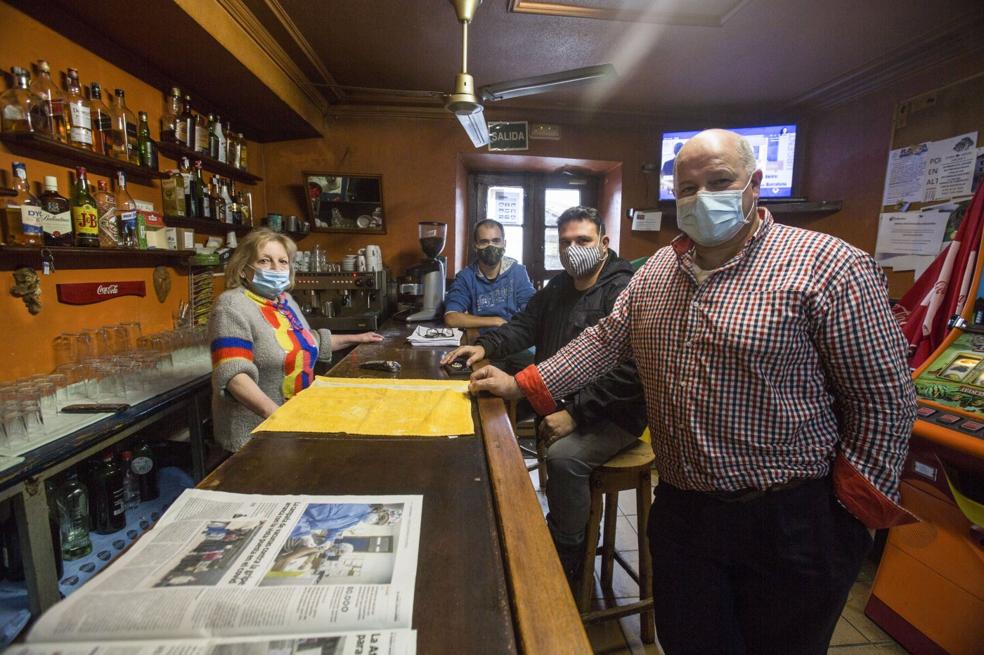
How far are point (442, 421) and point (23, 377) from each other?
199cm

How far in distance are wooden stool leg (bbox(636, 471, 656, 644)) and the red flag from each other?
1162 mm

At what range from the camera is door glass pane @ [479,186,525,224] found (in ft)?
15.2

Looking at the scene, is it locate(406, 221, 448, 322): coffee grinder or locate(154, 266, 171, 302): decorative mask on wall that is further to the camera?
locate(406, 221, 448, 322): coffee grinder

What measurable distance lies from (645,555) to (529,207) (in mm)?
3628

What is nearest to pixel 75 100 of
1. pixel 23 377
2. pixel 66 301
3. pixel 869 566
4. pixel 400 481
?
pixel 66 301

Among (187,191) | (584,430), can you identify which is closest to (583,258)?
(584,430)

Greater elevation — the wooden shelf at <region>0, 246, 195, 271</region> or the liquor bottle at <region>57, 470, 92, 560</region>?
the wooden shelf at <region>0, 246, 195, 271</region>

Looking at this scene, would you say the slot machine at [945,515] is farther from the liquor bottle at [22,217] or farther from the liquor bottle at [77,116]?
the liquor bottle at [77,116]

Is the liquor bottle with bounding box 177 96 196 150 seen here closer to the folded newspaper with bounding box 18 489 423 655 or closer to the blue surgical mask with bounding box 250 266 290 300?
the blue surgical mask with bounding box 250 266 290 300

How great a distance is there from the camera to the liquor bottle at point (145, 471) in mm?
2154

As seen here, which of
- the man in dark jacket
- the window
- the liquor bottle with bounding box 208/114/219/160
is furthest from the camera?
the window

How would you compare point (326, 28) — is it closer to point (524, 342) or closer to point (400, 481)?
point (524, 342)

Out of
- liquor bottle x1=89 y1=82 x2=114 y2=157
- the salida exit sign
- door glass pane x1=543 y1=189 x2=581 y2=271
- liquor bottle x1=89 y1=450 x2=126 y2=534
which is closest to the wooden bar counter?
liquor bottle x1=89 y1=450 x2=126 y2=534

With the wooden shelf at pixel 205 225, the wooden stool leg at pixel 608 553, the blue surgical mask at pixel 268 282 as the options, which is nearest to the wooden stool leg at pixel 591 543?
the wooden stool leg at pixel 608 553
